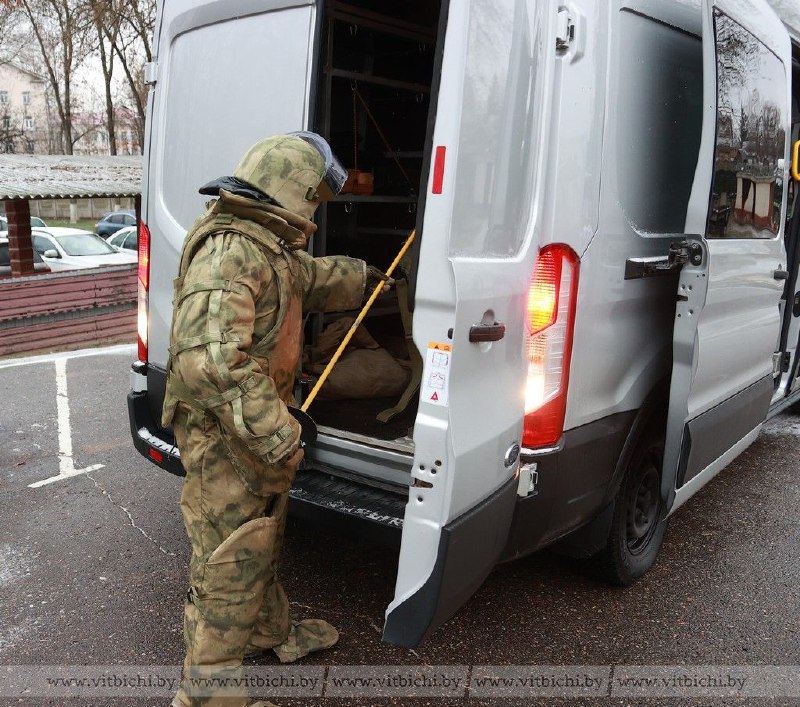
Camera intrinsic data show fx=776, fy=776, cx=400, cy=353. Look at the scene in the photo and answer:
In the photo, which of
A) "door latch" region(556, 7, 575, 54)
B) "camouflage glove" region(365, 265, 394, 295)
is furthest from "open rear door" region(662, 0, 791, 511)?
"camouflage glove" region(365, 265, 394, 295)

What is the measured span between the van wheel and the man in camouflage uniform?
1404mm

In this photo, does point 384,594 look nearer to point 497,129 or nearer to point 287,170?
point 287,170

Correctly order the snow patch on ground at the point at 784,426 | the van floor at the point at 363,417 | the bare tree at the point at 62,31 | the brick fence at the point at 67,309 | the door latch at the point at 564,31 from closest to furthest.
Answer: the door latch at the point at 564,31
the van floor at the point at 363,417
the snow patch on ground at the point at 784,426
the brick fence at the point at 67,309
the bare tree at the point at 62,31

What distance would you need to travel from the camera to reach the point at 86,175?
11.2 metres

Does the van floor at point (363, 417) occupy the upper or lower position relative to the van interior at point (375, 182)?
lower

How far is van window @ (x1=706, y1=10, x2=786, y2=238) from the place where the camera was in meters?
2.80

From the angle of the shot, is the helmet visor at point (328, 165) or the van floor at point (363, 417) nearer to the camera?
the helmet visor at point (328, 165)

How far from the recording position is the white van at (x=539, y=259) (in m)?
2.17

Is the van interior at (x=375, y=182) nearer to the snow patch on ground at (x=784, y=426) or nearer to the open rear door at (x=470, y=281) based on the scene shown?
the open rear door at (x=470, y=281)

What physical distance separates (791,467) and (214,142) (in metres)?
4.03

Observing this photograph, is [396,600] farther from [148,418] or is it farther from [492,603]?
[148,418]

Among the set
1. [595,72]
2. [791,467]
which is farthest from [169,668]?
[791,467]

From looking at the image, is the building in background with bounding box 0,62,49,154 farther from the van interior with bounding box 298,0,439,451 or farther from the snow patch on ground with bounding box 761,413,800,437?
the snow patch on ground with bounding box 761,413,800,437

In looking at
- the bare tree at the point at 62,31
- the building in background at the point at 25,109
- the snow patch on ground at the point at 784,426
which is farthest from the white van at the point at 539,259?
the building in background at the point at 25,109
